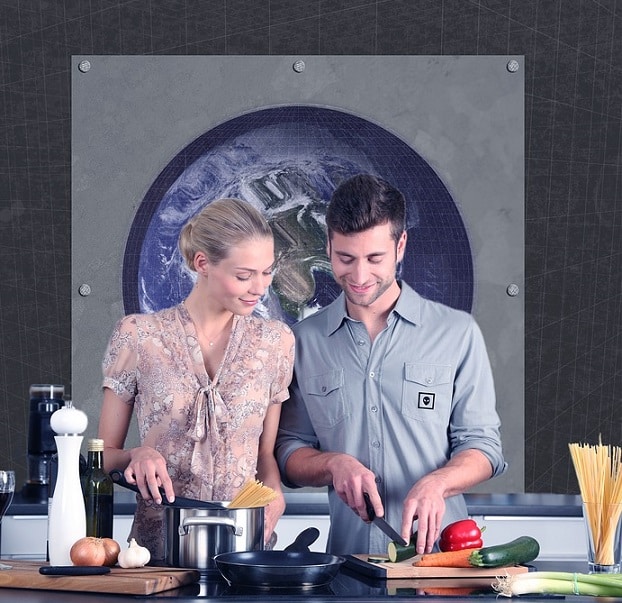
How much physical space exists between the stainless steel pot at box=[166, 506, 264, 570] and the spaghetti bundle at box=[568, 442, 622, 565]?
21.6 inches

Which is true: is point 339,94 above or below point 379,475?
above

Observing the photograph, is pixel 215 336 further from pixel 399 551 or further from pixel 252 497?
pixel 399 551

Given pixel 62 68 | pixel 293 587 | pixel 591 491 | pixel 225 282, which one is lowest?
pixel 293 587

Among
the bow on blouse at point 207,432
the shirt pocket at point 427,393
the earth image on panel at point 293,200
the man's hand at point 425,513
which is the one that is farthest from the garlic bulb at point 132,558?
the earth image on panel at point 293,200

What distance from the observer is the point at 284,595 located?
156cm

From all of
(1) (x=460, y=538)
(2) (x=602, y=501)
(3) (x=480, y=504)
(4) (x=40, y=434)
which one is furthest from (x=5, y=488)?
(3) (x=480, y=504)

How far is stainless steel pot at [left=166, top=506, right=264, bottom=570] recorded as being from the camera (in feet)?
5.65

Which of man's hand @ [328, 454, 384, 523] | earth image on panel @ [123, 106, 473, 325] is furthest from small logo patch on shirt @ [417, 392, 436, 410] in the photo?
earth image on panel @ [123, 106, 473, 325]

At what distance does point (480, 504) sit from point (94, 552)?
64.5 inches

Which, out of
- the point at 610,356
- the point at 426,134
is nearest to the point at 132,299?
the point at 426,134

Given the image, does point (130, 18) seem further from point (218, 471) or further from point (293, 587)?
point (293, 587)

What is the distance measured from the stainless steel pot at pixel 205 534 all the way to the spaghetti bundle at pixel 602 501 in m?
0.55

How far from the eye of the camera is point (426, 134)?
337 cm

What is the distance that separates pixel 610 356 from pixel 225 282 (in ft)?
5.66
